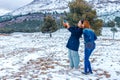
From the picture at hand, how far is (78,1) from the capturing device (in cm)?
6319

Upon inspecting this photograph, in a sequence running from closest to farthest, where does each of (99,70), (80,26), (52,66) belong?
(80,26) < (99,70) < (52,66)

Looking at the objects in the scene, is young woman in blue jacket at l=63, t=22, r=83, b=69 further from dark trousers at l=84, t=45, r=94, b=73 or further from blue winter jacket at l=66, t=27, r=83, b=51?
dark trousers at l=84, t=45, r=94, b=73

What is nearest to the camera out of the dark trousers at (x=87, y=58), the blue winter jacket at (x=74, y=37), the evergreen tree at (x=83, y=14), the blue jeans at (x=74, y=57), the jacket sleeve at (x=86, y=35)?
the jacket sleeve at (x=86, y=35)

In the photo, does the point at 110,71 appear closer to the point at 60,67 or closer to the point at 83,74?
the point at 83,74

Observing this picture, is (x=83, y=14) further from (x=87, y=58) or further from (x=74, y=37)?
(x=87, y=58)

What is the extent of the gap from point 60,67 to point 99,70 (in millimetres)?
2088

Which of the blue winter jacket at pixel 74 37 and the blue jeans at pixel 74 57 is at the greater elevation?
the blue winter jacket at pixel 74 37

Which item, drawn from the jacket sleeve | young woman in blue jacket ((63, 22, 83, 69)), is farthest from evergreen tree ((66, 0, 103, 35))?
the jacket sleeve

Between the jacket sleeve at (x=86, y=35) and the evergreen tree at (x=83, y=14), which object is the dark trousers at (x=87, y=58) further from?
the evergreen tree at (x=83, y=14)

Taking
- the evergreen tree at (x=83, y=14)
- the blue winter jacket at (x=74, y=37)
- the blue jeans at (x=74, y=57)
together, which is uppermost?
the blue winter jacket at (x=74, y=37)

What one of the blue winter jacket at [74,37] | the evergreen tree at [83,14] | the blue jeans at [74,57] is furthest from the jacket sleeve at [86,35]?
the evergreen tree at [83,14]

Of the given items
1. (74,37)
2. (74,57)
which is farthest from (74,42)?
(74,57)

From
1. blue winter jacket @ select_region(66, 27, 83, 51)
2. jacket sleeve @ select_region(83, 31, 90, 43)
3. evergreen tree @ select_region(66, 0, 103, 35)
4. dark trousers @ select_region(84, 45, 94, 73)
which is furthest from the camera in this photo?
evergreen tree @ select_region(66, 0, 103, 35)

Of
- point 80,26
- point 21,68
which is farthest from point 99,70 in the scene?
point 21,68
